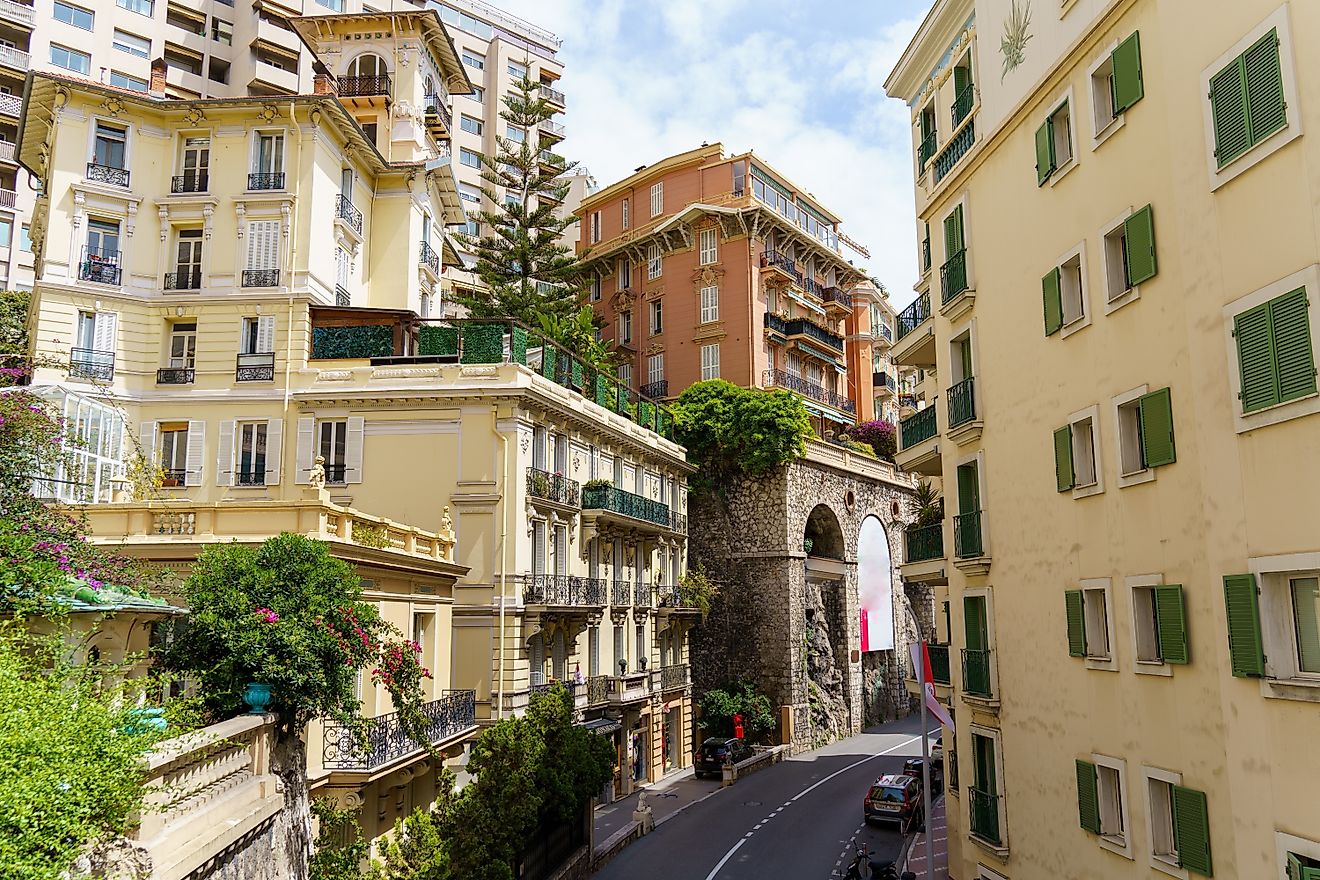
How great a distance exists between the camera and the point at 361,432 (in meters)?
31.0

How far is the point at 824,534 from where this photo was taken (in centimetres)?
5650

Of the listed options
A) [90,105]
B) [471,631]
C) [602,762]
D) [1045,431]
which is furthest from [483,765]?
[90,105]

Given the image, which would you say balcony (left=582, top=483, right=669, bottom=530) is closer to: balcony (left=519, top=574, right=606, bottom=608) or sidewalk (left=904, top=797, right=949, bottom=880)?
balcony (left=519, top=574, right=606, bottom=608)

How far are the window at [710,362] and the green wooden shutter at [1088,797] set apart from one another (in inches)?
1555

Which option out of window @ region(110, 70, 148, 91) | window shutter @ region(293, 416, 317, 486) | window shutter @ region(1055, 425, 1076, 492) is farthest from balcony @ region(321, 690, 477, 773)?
window @ region(110, 70, 148, 91)

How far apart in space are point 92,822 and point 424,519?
2252 cm

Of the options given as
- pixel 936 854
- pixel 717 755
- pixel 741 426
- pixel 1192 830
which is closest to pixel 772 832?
pixel 936 854

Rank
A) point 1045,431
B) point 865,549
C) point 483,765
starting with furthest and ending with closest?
point 865,549 < point 483,765 < point 1045,431

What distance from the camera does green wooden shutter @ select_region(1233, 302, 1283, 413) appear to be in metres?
11.7

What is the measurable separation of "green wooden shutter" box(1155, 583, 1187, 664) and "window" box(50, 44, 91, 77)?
57.4m

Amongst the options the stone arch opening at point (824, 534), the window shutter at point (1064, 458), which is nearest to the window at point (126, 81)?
the stone arch opening at point (824, 534)

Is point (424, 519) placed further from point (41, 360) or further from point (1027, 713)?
point (1027, 713)

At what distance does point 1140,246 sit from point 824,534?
42.4 metres

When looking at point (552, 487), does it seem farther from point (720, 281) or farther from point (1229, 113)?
point (720, 281)
